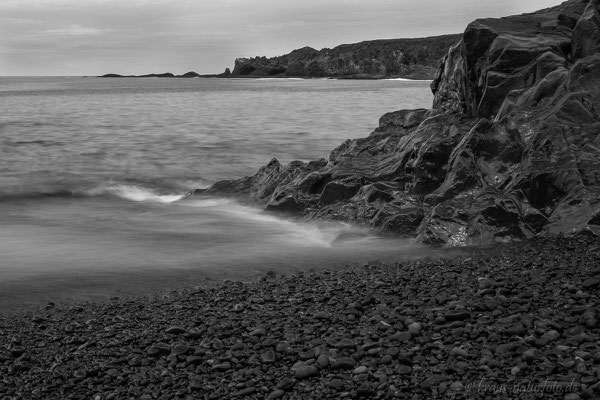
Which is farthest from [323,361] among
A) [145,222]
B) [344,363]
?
[145,222]

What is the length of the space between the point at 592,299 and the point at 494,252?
262cm

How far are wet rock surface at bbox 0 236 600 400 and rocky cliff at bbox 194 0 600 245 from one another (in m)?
1.86

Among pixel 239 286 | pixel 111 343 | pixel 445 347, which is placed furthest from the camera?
pixel 239 286

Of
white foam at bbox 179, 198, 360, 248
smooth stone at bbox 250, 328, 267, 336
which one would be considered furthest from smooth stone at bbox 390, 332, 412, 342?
white foam at bbox 179, 198, 360, 248

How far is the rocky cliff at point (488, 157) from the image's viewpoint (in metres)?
10.3

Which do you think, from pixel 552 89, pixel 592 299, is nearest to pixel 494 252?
pixel 592 299

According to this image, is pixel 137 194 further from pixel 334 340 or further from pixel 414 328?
pixel 414 328

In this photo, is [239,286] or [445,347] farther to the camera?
[239,286]

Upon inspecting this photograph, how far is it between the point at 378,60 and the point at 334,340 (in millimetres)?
177368

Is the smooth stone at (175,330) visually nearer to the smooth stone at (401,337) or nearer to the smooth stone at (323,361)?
the smooth stone at (323,361)

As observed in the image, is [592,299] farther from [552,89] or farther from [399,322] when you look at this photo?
[552,89]

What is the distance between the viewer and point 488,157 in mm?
11867

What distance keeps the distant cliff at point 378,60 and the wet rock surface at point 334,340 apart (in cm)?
15750

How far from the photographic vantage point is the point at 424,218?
11102 millimetres
